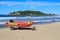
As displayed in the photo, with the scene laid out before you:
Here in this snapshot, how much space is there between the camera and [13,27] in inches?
570

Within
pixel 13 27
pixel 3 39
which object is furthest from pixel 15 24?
pixel 3 39

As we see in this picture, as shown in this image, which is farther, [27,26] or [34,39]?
[27,26]

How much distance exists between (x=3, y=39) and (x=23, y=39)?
3.06ft

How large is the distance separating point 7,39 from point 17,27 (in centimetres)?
605

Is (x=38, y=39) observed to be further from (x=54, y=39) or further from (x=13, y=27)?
(x=13, y=27)

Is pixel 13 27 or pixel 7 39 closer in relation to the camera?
pixel 7 39

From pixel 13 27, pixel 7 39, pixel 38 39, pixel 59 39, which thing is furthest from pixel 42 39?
pixel 13 27

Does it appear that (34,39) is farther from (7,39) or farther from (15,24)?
(15,24)

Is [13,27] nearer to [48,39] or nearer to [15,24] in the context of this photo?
[15,24]

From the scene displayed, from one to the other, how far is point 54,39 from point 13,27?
5866 millimetres

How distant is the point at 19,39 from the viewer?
9.23 m

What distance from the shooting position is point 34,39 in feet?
30.4

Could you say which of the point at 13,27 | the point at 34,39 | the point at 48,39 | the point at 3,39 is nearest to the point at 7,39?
the point at 3,39

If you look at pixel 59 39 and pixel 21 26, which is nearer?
pixel 59 39
